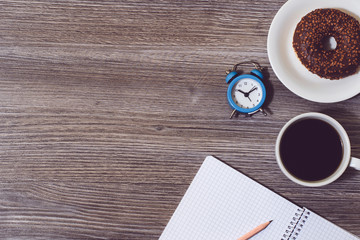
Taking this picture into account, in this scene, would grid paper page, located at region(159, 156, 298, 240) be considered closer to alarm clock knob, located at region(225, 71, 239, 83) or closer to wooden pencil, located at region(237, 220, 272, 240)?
wooden pencil, located at region(237, 220, 272, 240)

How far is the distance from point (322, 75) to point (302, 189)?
273 millimetres

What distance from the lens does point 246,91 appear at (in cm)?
88

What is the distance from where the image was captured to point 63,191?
911mm

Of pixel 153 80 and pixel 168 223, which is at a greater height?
pixel 153 80

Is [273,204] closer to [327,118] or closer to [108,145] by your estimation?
[327,118]

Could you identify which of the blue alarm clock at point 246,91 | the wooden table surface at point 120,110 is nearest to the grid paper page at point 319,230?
the wooden table surface at point 120,110

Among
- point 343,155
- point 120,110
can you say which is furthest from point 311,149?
point 120,110

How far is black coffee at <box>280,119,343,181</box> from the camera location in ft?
2.70

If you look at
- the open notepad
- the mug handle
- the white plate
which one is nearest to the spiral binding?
the open notepad

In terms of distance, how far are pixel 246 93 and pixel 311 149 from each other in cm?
20

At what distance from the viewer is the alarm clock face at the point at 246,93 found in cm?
87

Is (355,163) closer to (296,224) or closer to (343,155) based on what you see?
(343,155)

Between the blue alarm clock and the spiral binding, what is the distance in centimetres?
25

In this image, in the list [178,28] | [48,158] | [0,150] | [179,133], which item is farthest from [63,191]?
[178,28]
